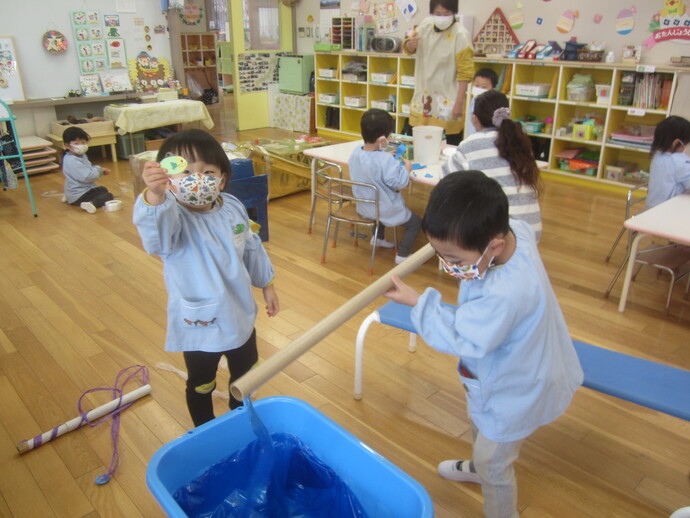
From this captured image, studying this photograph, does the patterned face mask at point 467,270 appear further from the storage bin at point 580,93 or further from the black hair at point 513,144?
the storage bin at point 580,93

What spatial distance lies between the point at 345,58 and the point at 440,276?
15.8ft

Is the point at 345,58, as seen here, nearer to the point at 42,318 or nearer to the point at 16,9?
the point at 16,9

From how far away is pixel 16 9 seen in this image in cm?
595

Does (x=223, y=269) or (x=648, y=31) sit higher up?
(x=648, y=31)

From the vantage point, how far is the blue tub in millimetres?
1216

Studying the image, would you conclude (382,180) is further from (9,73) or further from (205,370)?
(9,73)

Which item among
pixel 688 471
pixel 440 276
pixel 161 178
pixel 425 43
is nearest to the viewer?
pixel 161 178

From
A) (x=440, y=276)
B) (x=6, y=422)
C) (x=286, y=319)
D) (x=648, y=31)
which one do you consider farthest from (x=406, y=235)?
(x=648, y=31)

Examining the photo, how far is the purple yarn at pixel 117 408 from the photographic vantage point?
6.36 feet

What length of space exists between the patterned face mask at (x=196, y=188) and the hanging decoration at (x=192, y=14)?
967 cm

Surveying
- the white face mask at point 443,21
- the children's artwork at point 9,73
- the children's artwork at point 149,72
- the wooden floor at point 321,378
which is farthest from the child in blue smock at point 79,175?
the white face mask at point 443,21

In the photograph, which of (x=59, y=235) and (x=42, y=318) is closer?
(x=42, y=318)

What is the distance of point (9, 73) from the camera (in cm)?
596

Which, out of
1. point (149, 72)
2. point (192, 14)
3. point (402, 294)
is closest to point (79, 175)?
point (149, 72)
